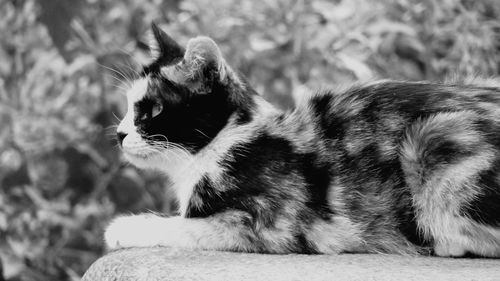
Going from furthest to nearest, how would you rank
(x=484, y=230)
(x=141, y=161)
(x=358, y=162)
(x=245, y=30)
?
(x=245, y=30)
(x=141, y=161)
(x=358, y=162)
(x=484, y=230)

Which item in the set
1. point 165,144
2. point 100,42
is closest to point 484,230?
point 165,144

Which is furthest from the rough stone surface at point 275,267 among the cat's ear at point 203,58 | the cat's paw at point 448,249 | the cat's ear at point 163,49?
the cat's ear at point 163,49

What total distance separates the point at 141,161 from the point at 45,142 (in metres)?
2.21

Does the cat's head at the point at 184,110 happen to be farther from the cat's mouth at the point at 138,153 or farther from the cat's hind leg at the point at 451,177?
the cat's hind leg at the point at 451,177

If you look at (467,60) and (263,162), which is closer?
(263,162)

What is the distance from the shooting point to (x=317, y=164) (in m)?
2.70

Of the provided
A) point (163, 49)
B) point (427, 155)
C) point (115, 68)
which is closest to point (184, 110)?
point (163, 49)

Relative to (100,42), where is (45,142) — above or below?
below

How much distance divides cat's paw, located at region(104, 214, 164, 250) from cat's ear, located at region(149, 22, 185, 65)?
25.0 inches

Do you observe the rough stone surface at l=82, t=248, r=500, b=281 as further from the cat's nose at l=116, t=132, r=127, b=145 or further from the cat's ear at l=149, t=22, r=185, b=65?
the cat's ear at l=149, t=22, r=185, b=65

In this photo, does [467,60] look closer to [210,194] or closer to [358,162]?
[358,162]

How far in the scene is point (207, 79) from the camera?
2766mm

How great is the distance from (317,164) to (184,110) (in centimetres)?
52

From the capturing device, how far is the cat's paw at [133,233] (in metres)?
2.69
